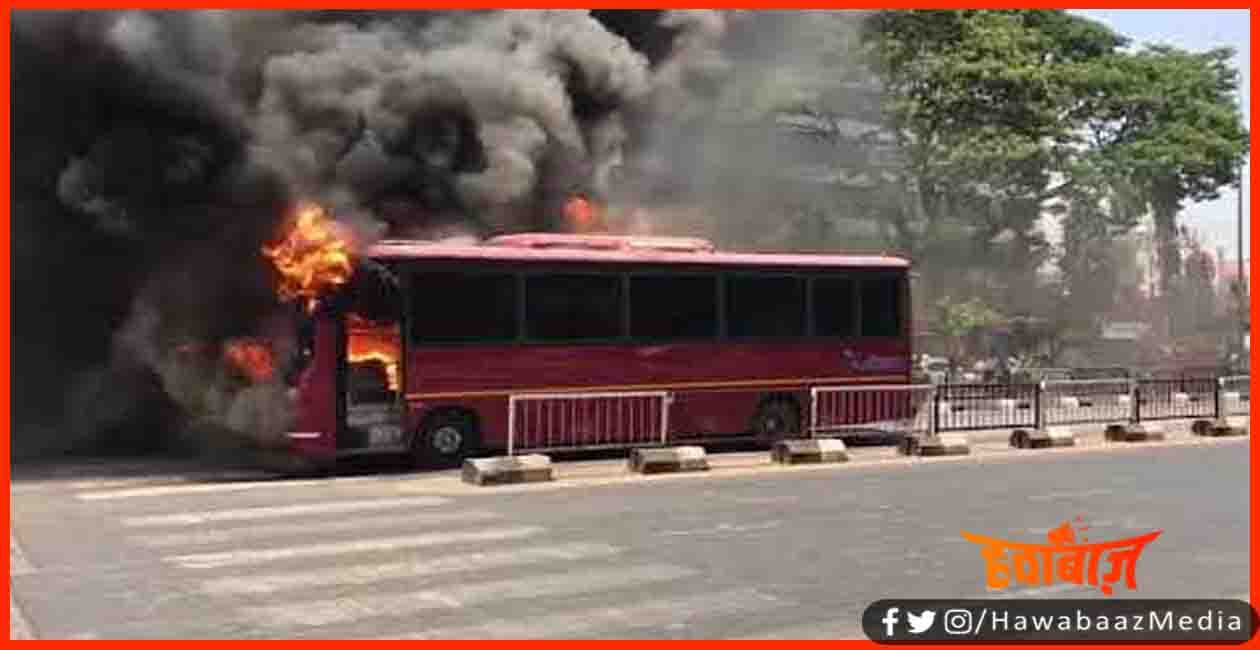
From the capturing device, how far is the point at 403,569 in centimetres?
844

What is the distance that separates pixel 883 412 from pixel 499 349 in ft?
17.1

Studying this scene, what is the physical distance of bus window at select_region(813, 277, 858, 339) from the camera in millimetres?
16938

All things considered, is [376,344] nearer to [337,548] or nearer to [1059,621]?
[337,548]

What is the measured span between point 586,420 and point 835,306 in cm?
385

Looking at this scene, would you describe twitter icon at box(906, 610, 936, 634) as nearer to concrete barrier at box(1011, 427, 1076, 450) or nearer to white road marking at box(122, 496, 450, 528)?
white road marking at box(122, 496, 450, 528)

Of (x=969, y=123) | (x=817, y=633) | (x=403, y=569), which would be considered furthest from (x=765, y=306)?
(x=969, y=123)

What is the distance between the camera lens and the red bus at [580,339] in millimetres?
14211

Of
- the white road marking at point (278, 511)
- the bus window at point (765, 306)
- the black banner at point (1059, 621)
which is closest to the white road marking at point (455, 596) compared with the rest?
the black banner at point (1059, 621)

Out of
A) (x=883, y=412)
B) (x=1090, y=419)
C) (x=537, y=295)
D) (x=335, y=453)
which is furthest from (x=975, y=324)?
(x=335, y=453)

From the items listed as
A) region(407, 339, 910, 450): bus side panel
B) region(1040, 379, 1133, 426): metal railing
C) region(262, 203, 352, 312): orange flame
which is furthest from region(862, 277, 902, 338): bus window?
region(262, 203, 352, 312): orange flame

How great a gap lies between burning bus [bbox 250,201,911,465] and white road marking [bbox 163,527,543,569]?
4.46 meters

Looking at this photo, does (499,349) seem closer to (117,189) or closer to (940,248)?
(117,189)

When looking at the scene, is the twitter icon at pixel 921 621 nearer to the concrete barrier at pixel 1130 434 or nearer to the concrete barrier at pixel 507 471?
the concrete barrier at pixel 507 471

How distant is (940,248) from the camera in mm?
31062
